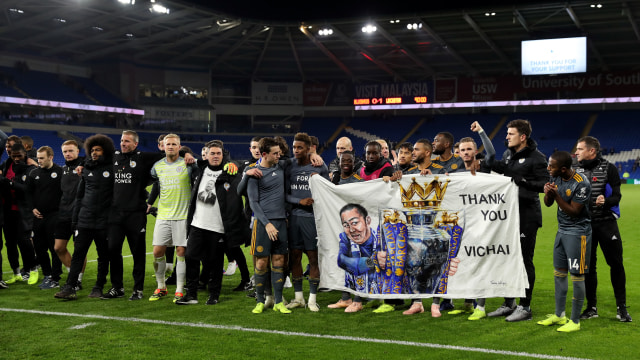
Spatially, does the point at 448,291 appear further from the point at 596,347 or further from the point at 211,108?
the point at 211,108

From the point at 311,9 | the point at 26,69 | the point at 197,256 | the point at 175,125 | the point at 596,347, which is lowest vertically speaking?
the point at 596,347

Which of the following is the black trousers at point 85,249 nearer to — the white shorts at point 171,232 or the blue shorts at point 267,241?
the white shorts at point 171,232

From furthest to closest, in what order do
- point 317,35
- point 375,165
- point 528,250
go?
point 317,35, point 375,165, point 528,250

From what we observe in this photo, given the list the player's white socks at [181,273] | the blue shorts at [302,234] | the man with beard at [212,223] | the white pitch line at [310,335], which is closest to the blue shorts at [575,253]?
the white pitch line at [310,335]

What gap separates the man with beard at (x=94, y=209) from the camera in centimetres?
858

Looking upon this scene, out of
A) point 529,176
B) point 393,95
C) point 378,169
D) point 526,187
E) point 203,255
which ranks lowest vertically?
point 203,255

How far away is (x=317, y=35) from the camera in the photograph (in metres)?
42.9

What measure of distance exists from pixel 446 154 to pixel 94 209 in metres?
4.96

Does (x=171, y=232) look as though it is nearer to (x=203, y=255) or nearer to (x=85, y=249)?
(x=203, y=255)

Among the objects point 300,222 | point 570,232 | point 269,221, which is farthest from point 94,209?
point 570,232

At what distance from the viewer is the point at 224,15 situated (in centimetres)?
3725

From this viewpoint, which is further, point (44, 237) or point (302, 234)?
point (44, 237)

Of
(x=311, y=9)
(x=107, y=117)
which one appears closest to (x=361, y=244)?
(x=311, y=9)

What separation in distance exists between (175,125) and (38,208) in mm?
41613
